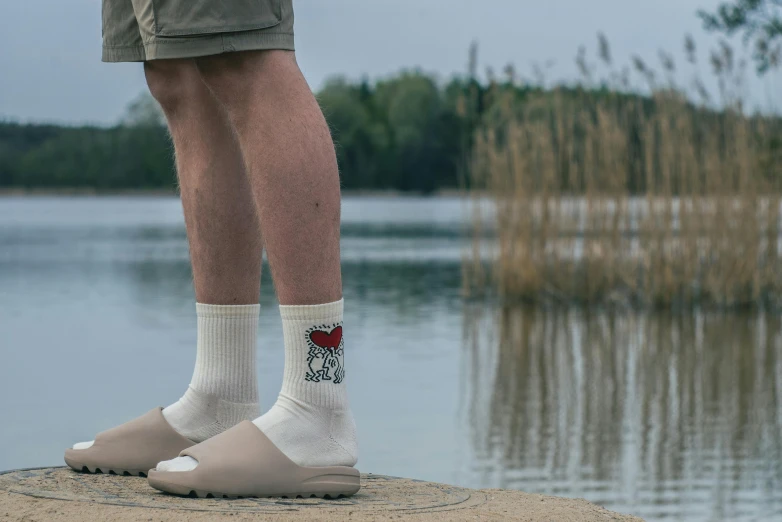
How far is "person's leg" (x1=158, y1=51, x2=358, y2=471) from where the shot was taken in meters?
1.72

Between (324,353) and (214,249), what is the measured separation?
31cm

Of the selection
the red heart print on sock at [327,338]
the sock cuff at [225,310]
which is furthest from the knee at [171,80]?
the red heart print on sock at [327,338]

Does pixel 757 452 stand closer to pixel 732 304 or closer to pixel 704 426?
pixel 704 426

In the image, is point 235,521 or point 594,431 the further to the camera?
point 594,431

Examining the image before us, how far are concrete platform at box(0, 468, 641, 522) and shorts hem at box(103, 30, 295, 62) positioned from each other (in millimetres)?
658

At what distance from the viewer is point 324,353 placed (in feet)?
5.83

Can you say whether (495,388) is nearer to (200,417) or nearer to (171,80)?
(200,417)

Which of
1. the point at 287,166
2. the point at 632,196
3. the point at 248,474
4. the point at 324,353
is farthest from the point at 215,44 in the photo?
the point at 632,196

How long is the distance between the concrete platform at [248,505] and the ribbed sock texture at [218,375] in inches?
5.9

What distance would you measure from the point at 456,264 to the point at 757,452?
9778mm

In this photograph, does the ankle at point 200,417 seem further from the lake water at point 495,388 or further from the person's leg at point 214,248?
the lake water at point 495,388

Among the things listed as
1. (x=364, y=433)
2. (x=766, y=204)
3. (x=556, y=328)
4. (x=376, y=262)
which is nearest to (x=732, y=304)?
(x=766, y=204)

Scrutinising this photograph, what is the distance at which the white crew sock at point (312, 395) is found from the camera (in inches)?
69.2

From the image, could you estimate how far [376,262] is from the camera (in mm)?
13445
